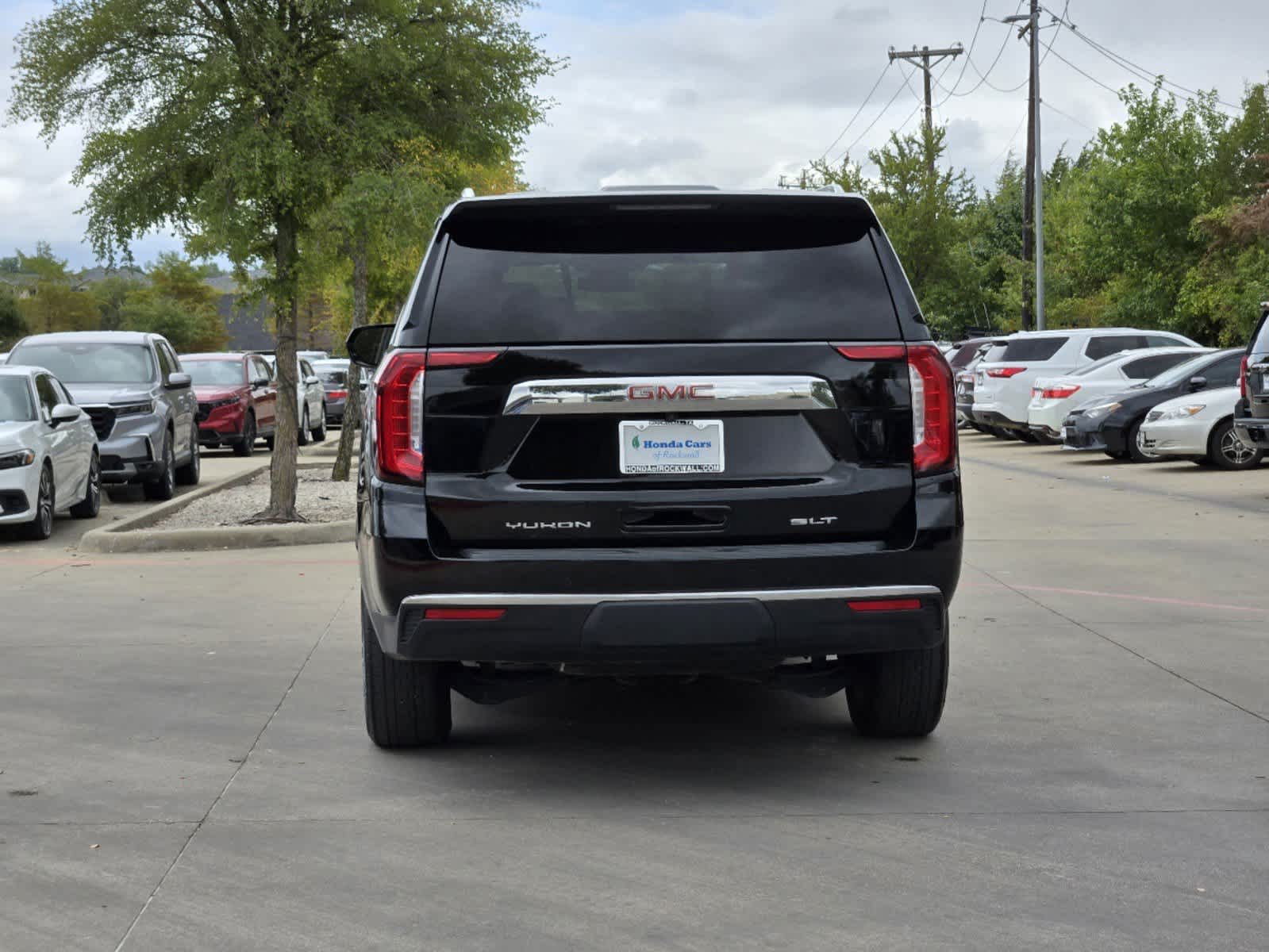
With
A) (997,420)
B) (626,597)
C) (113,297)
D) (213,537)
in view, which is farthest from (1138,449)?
(113,297)

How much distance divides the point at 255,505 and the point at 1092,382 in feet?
42.8

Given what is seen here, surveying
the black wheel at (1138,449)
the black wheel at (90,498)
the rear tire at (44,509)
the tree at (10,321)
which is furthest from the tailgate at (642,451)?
the tree at (10,321)

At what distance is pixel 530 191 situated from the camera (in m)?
5.79

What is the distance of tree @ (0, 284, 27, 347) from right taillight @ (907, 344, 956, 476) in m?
89.9

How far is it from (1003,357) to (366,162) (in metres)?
15.3

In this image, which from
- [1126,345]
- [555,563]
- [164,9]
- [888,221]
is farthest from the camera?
[888,221]

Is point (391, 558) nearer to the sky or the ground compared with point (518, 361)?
nearer to the ground

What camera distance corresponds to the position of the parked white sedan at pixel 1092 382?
2533 cm

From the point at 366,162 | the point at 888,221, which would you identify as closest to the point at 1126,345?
the point at 366,162

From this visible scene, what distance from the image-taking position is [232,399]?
1094 inches

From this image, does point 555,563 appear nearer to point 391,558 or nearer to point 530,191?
point 391,558

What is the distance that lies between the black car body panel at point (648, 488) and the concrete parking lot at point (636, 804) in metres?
0.59

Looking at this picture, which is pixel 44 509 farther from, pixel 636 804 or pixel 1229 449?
pixel 1229 449

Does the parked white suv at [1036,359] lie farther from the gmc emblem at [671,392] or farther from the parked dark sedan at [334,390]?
the gmc emblem at [671,392]
